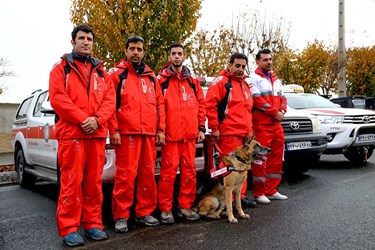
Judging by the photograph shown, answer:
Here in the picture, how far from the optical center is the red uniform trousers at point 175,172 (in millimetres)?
4566

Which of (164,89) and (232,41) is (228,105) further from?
(232,41)

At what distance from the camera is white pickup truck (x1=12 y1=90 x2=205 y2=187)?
490 centimetres

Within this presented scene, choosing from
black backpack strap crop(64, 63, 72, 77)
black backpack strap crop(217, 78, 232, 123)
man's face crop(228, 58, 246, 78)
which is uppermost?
man's face crop(228, 58, 246, 78)

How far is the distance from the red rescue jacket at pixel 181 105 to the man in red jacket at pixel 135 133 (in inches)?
5.5

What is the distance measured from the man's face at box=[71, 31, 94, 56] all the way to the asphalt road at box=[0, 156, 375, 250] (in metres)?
1.86

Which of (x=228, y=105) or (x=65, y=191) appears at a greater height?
(x=228, y=105)

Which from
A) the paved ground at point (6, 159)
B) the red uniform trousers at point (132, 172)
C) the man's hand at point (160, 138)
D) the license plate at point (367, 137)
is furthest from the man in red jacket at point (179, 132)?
the paved ground at point (6, 159)

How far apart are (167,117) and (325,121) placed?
5490mm

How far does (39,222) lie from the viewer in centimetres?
478

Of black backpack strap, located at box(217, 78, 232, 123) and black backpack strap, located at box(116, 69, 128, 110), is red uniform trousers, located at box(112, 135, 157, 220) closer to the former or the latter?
black backpack strap, located at box(116, 69, 128, 110)

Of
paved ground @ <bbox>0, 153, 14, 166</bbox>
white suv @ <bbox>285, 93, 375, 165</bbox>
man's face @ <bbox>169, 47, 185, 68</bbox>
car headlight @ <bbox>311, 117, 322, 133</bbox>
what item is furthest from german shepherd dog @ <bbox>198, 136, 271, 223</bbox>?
paved ground @ <bbox>0, 153, 14, 166</bbox>

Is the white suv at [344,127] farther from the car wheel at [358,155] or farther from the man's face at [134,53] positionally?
the man's face at [134,53]

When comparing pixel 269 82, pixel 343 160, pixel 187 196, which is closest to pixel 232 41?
pixel 343 160

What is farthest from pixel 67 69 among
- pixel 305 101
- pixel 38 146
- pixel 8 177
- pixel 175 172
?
pixel 305 101
